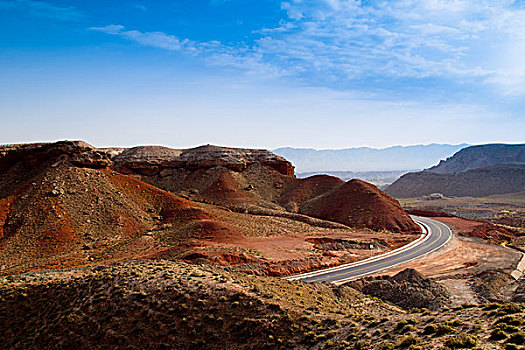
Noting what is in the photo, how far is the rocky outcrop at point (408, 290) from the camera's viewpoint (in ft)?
91.0

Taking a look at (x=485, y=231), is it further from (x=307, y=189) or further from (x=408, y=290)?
(x=408, y=290)

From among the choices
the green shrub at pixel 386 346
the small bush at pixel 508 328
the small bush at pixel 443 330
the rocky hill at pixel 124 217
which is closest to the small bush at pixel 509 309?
the small bush at pixel 508 328

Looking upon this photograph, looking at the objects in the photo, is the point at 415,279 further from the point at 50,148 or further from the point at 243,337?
the point at 50,148

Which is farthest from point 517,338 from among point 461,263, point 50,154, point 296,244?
point 50,154

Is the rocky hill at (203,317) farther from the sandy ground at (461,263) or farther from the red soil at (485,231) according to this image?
the red soil at (485,231)

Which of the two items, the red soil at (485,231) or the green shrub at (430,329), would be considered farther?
the red soil at (485,231)

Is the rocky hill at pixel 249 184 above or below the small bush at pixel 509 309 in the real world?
above

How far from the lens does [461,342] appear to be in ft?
38.4

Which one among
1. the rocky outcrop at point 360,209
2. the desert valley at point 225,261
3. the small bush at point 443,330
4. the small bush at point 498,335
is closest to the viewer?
the small bush at point 498,335

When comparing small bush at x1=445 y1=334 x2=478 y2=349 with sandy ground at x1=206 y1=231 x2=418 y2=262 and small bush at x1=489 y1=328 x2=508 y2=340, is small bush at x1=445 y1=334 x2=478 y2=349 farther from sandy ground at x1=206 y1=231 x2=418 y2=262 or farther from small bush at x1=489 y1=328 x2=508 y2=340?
sandy ground at x1=206 y1=231 x2=418 y2=262

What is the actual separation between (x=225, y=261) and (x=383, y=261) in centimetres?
1898

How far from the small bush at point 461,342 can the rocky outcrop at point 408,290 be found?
54.2ft

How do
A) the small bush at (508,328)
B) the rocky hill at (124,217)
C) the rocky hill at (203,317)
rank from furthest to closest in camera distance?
the rocky hill at (124,217)
the rocky hill at (203,317)
the small bush at (508,328)

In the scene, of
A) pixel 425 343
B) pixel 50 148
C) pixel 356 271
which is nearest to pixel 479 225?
pixel 356 271
